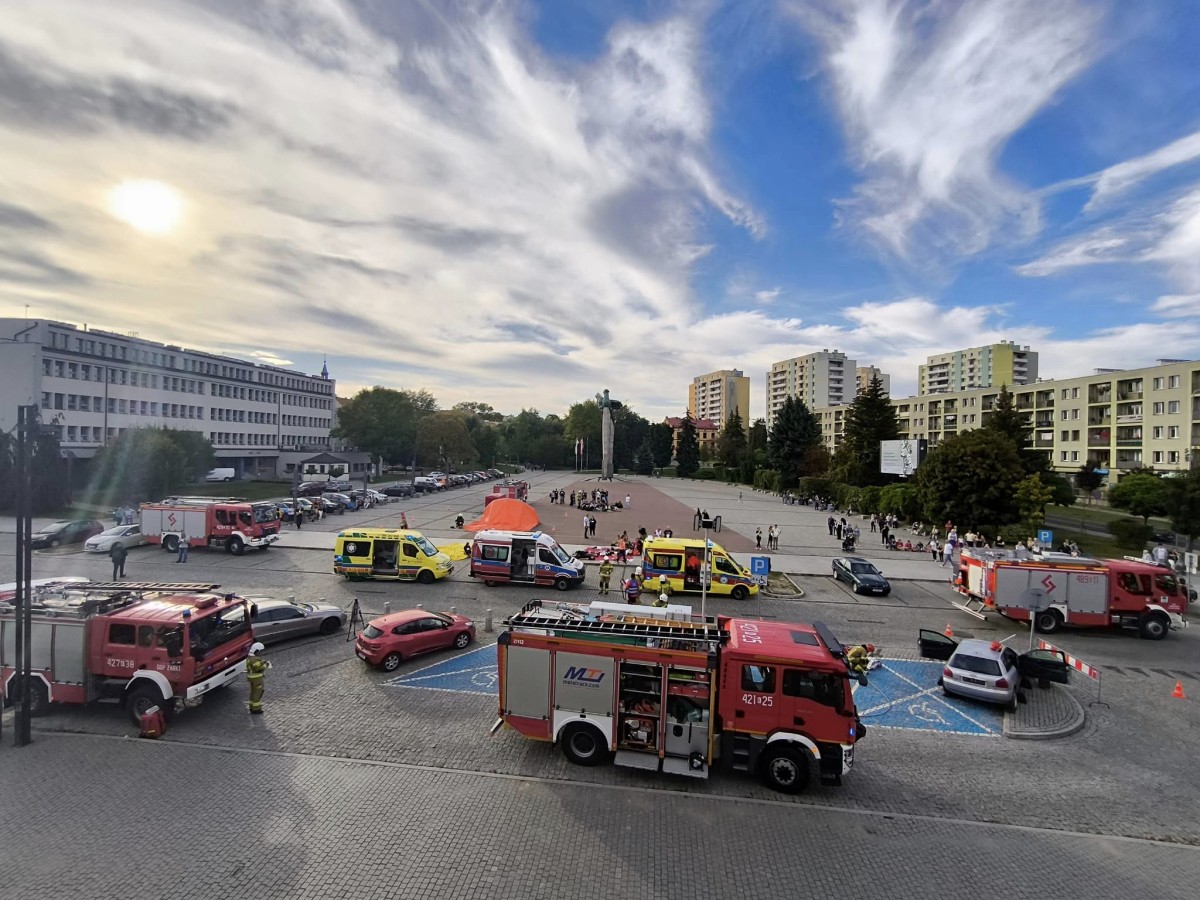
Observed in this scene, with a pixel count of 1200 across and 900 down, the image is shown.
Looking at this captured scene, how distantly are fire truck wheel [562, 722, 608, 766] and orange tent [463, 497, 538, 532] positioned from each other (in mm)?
24754

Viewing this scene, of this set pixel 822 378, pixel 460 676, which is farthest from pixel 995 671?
pixel 822 378

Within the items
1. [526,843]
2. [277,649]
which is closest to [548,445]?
[277,649]

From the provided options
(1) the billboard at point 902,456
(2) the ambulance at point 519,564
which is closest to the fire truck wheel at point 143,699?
(2) the ambulance at point 519,564

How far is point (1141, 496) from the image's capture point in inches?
1481

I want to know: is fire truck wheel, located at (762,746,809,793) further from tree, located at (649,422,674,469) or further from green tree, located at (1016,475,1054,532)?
tree, located at (649,422,674,469)

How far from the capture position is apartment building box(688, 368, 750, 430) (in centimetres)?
17762

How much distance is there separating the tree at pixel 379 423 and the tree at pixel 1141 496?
6905cm

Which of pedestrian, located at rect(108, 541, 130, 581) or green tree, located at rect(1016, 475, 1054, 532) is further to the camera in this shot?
green tree, located at rect(1016, 475, 1054, 532)

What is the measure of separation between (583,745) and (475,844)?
2407 mm

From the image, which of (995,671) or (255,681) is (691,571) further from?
(255,681)

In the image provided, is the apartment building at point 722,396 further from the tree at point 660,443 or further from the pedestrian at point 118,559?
the pedestrian at point 118,559

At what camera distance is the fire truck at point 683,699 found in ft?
29.7

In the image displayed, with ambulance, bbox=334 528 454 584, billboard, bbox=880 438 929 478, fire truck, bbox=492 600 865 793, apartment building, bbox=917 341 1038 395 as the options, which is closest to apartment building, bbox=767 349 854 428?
apartment building, bbox=917 341 1038 395

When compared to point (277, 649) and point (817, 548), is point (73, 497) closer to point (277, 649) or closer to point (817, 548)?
point (277, 649)
